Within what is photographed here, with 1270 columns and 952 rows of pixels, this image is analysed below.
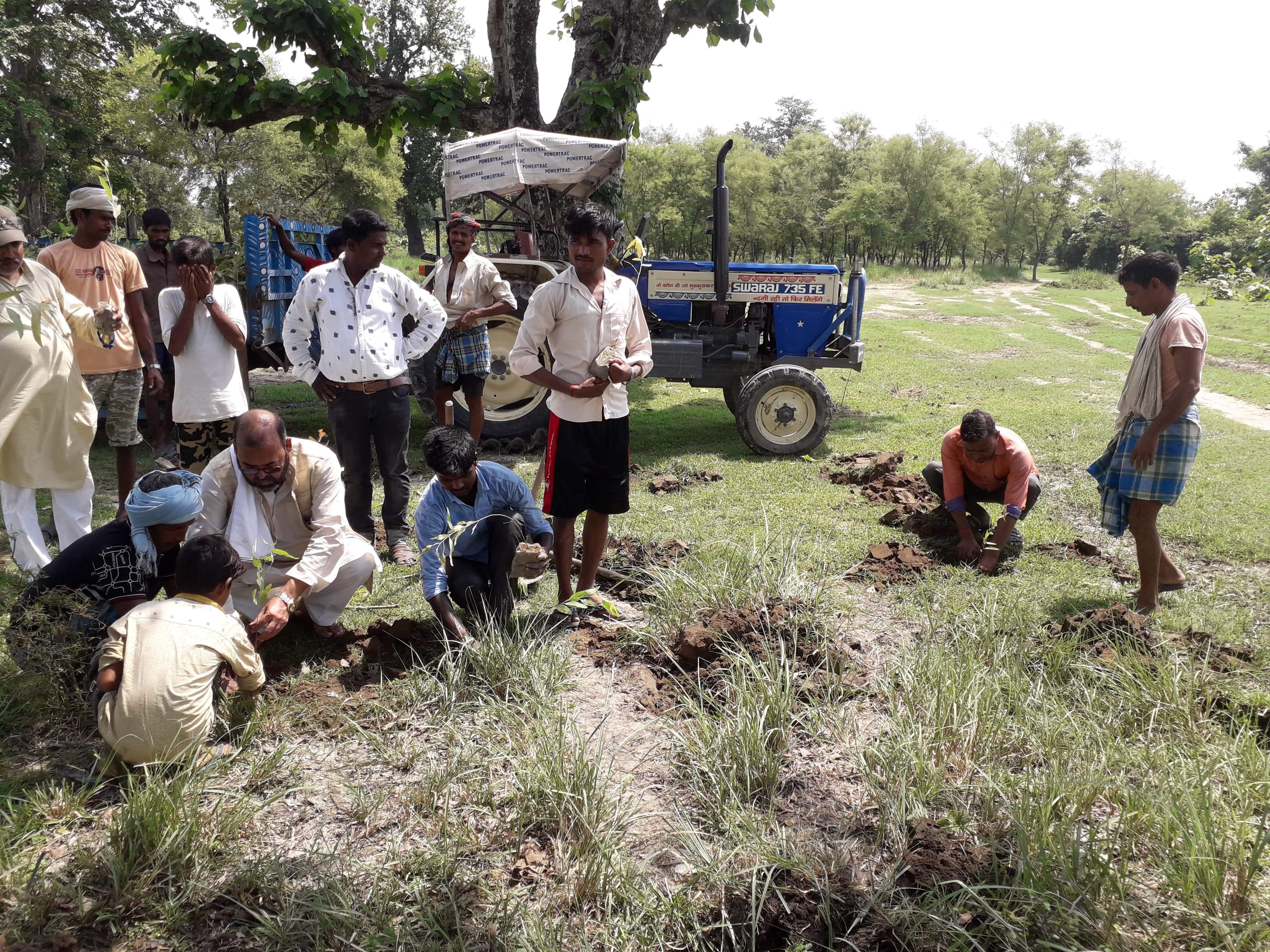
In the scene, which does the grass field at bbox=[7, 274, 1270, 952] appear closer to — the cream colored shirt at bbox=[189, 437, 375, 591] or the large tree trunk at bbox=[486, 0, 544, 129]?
the cream colored shirt at bbox=[189, 437, 375, 591]

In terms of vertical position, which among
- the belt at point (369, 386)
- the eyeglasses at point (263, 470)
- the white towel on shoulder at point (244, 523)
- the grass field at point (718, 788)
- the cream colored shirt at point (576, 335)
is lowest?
the grass field at point (718, 788)

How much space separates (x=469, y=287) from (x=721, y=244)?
273 centimetres

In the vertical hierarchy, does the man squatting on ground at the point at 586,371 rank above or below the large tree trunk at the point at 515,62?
below

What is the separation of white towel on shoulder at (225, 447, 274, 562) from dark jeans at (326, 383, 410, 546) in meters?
1.16

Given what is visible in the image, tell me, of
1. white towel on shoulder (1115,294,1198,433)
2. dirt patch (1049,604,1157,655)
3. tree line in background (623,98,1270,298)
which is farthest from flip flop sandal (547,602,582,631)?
tree line in background (623,98,1270,298)

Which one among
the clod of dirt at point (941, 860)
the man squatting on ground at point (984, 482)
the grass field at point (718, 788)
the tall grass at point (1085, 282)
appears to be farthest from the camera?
the tall grass at point (1085, 282)

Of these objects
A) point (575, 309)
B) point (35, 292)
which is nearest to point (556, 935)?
point (575, 309)

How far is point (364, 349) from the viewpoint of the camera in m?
4.76

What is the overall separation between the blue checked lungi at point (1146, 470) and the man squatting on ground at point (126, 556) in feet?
13.9

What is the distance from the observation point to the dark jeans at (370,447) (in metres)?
4.89

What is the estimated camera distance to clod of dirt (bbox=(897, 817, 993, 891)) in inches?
97.8

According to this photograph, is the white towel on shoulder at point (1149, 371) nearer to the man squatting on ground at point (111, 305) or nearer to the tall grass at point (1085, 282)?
the man squatting on ground at point (111, 305)

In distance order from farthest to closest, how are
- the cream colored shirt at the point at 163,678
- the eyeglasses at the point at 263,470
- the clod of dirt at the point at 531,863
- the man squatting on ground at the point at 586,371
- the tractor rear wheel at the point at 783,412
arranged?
the tractor rear wheel at the point at 783,412 → the man squatting on ground at the point at 586,371 → the eyeglasses at the point at 263,470 → the cream colored shirt at the point at 163,678 → the clod of dirt at the point at 531,863

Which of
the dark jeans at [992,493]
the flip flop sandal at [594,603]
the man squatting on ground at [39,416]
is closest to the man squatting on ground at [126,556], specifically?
the man squatting on ground at [39,416]
